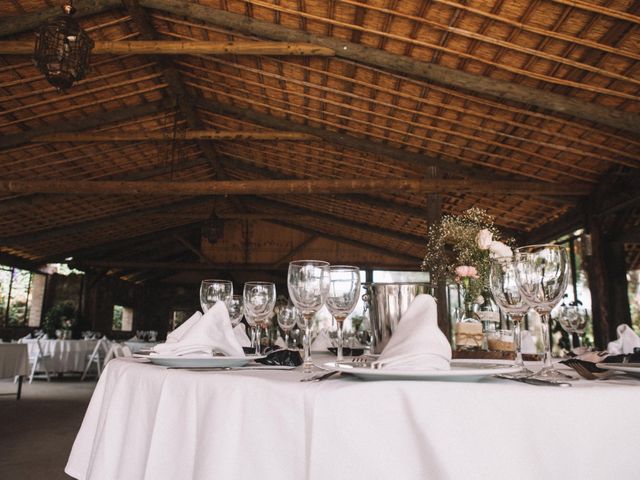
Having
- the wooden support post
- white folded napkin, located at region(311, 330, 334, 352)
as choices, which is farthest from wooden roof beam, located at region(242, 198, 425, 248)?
white folded napkin, located at region(311, 330, 334, 352)

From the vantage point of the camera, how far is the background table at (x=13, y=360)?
230 inches

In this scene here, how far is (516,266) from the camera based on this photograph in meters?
0.93

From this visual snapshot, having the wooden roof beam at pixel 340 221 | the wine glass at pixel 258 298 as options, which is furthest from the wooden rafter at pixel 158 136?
the wine glass at pixel 258 298

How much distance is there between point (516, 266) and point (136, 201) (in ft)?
36.7

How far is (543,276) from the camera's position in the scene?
907 millimetres

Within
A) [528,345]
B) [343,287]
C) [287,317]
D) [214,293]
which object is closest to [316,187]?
[528,345]

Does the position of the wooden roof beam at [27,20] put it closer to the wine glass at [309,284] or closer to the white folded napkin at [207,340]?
the white folded napkin at [207,340]

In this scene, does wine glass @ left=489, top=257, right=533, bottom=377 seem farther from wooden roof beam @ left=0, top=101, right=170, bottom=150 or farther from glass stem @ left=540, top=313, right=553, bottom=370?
wooden roof beam @ left=0, top=101, right=170, bottom=150

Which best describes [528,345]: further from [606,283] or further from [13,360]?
[13,360]

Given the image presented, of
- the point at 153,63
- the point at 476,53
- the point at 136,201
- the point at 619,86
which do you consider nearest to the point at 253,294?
the point at 476,53

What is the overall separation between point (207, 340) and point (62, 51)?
9.49ft

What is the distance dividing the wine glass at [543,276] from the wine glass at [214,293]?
858 millimetres

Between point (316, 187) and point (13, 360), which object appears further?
point (316, 187)

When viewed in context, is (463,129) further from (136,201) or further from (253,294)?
(136,201)
